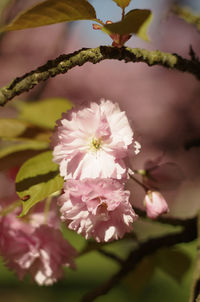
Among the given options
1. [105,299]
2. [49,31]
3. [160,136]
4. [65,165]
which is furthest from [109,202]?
[49,31]

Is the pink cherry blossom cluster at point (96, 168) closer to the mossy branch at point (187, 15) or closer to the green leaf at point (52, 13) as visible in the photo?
the green leaf at point (52, 13)

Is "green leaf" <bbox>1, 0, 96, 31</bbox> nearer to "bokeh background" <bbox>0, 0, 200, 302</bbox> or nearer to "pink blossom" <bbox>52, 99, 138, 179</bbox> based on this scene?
"pink blossom" <bbox>52, 99, 138, 179</bbox>

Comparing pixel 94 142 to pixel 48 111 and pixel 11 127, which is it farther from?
pixel 48 111

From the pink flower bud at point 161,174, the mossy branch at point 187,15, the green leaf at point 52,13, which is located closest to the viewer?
the green leaf at point 52,13

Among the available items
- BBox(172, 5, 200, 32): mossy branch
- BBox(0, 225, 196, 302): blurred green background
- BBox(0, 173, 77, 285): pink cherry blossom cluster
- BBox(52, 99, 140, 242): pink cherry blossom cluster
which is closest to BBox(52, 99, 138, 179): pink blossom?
BBox(52, 99, 140, 242): pink cherry blossom cluster

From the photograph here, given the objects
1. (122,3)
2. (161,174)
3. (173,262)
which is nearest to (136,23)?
(122,3)

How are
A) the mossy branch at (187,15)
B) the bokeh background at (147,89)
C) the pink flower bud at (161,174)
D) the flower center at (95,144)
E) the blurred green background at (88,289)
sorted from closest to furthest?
the flower center at (95,144), the pink flower bud at (161,174), the mossy branch at (187,15), the blurred green background at (88,289), the bokeh background at (147,89)

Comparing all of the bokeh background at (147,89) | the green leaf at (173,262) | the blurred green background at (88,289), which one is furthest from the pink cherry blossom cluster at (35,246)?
the bokeh background at (147,89)
